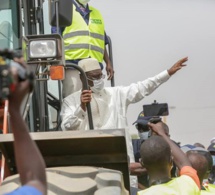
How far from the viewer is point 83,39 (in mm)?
5418

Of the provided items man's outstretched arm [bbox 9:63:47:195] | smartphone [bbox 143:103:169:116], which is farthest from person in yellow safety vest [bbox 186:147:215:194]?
smartphone [bbox 143:103:169:116]

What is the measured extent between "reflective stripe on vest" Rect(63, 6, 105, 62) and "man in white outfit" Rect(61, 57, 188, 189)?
30 centimetres

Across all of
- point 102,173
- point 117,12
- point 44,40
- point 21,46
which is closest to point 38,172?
point 102,173

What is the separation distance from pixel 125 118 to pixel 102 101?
0.22 m

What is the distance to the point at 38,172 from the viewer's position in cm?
184

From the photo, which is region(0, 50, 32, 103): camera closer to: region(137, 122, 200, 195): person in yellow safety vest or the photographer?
the photographer

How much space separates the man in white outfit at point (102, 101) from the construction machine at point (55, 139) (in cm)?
24

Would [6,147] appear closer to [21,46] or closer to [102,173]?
[102,173]

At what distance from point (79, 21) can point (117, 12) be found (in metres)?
2.90

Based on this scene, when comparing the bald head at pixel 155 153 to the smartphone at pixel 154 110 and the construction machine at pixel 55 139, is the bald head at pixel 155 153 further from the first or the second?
the smartphone at pixel 154 110

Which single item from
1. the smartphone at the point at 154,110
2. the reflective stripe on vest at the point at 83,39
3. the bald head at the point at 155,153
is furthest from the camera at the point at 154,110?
the bald head at the point at 155,153

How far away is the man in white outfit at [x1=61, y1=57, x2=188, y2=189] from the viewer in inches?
188

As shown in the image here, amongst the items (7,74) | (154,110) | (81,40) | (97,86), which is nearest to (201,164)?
(97,86)

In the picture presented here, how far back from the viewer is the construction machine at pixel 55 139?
2.98 metres
